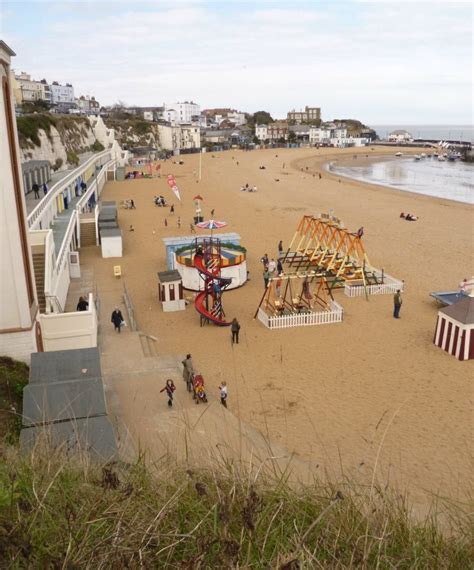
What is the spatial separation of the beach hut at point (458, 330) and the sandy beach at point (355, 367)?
0.41m

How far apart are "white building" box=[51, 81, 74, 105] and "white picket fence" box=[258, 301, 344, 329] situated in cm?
15532

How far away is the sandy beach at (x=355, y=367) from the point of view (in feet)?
32.5

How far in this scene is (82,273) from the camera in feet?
76.6

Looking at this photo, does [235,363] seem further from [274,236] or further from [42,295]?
[274,236]

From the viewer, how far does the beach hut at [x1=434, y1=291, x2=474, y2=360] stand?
14.5m

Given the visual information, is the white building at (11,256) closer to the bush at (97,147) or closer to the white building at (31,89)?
the bush at (97,147)

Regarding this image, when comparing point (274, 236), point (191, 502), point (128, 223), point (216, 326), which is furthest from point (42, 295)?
point (128, 223)

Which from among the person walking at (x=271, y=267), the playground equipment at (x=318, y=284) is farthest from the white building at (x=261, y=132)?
the person walking at (x=271, y=267)

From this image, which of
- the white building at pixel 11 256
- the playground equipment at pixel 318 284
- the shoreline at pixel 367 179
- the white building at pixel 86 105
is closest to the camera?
the white building at pixel 11 256

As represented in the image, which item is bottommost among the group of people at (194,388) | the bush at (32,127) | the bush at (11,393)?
the group of people at (194,388)

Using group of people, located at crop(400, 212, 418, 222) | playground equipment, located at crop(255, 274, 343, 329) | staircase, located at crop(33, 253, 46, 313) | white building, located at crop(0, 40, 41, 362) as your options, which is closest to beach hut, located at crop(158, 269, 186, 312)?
playground equipment, located at crop(255, 274, 343, 329)

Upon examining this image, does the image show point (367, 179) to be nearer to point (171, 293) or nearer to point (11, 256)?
point (171, 293)

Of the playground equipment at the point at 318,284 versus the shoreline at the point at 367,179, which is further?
the shoreline at the point at 367,179

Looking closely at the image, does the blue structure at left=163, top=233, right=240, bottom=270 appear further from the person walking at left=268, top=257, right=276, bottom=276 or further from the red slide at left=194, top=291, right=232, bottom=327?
the red slide at left=194, top=291, right=232, bottom=327
